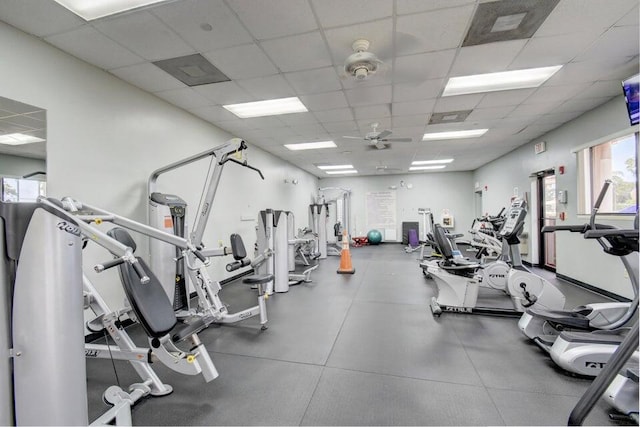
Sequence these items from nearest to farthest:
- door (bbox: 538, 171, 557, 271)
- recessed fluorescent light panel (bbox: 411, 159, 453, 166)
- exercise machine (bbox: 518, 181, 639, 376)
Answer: exercise machine (bbox: 518, 181, 639, 376), door (bbox: 538, 171, 557, 271), recessed fluorescent light panel (bbox: 411, 159, 453, 166)

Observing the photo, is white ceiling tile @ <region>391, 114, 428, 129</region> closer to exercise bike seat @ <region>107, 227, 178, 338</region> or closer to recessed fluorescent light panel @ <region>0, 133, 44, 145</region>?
exercise bike seat @ <region>107, 227, 178, 338</region>

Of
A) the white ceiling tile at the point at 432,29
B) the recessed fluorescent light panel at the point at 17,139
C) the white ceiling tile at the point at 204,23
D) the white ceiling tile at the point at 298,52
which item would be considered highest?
the white ceiling tile at the point at 204,23

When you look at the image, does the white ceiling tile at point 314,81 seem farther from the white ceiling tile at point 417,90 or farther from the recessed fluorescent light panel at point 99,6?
the recessed fluorescent light panel at point 99,6

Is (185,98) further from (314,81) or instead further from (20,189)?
(20,189)

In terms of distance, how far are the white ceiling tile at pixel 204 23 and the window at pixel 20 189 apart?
1.76 metres

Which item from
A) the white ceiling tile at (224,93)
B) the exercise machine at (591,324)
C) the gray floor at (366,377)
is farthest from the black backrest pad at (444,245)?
the white ceiling tile at (224,93)

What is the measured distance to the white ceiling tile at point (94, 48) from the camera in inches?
91.8

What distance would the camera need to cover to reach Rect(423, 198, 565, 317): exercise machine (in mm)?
2926

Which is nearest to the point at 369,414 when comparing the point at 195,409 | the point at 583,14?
the point at 195,409

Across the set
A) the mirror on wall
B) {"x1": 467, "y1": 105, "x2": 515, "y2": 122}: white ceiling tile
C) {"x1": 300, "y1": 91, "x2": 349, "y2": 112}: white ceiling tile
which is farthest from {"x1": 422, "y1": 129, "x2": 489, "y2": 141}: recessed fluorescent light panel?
the mirror on wall

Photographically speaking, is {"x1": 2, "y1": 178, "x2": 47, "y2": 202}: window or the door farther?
the door

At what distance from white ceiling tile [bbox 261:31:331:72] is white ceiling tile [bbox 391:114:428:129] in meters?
2.04

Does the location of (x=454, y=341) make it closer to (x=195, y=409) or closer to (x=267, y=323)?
(x=267, y=323)

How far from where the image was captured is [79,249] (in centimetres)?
122
